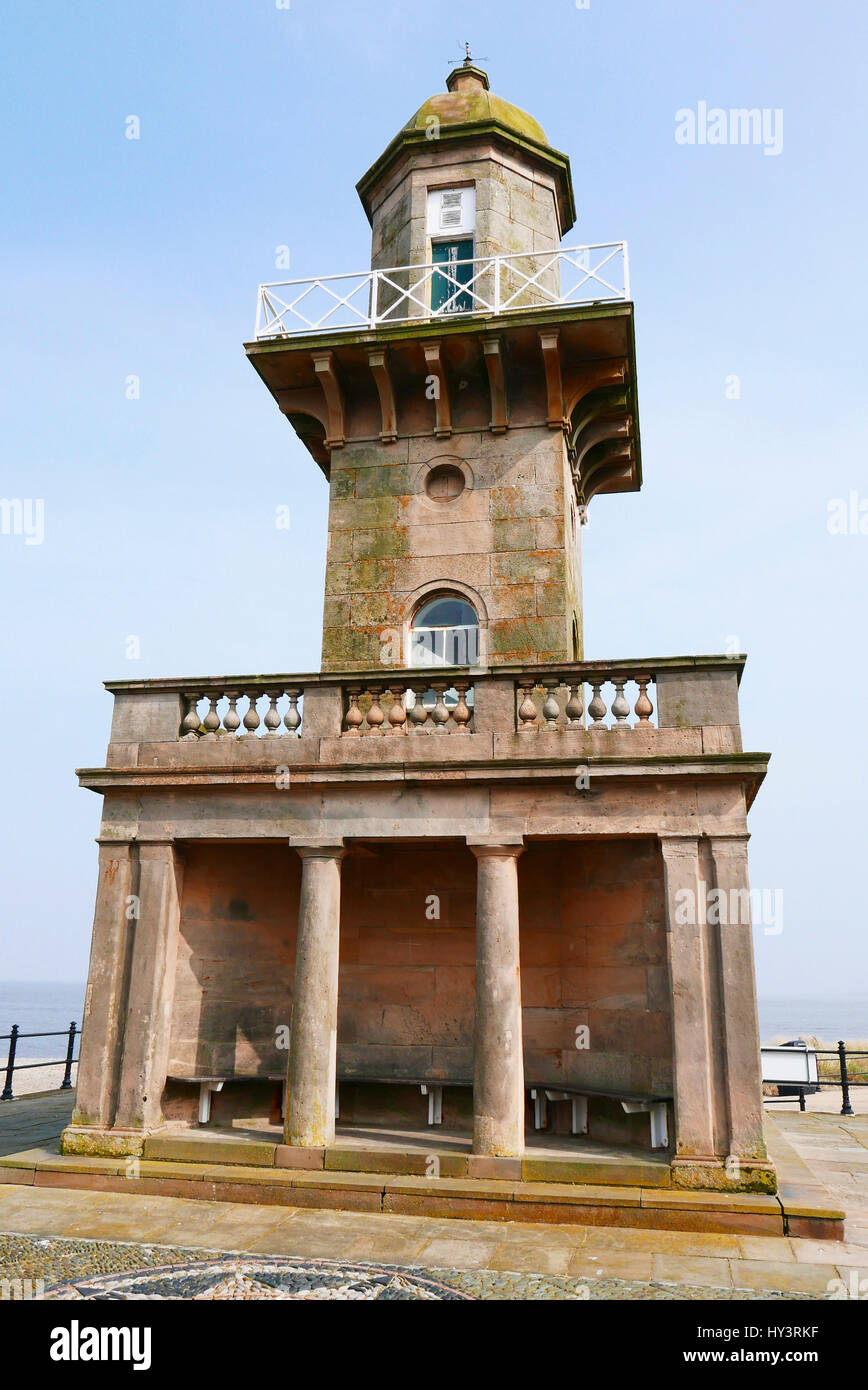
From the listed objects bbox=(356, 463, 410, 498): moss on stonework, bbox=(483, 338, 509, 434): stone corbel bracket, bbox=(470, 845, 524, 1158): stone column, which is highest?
bbox=(483, 338, 509, 434): stone corbel bracket

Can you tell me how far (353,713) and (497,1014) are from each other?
3549mm

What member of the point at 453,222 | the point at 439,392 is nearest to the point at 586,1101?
the point at 439,392

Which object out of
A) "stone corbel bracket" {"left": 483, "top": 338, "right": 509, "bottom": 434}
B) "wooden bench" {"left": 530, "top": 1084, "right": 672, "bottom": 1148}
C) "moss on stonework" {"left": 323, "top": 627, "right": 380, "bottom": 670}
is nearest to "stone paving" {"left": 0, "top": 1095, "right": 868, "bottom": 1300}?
"wooden bench" {"left": 530, "top": 1084, "right": 672, "bottom": 1148}

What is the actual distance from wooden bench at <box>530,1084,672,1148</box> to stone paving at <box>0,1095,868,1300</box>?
1372mm

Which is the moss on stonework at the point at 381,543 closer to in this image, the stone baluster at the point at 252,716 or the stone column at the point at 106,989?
the stone baluster at the point at 252,716

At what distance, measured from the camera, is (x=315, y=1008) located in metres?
10.1

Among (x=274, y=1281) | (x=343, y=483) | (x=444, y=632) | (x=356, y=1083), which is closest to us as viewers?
(x=274, y=1281)

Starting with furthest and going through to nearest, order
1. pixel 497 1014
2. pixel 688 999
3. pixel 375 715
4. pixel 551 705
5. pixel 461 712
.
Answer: pixel 375 715 < pixel 461 712 < pixel 551 705 < pixel 497 1014 < pixel 688 999

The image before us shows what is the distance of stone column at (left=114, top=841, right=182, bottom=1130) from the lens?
10211mm

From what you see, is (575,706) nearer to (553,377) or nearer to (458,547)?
(458,547)

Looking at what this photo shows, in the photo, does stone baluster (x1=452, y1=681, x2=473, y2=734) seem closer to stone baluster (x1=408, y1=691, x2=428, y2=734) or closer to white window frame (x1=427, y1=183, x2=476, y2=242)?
stone baluster (x1=408, y1=691, x2=428, y2=734)
